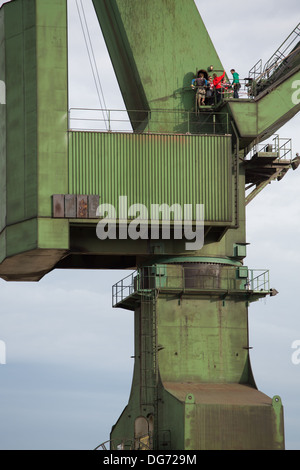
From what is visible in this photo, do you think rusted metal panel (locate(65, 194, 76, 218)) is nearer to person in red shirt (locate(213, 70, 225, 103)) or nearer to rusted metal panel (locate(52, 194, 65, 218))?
rusted metal panel (locate(52, 194, 65, 218))

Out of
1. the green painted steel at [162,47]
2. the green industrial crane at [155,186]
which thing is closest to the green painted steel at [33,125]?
the green industrial crane at [155,186]

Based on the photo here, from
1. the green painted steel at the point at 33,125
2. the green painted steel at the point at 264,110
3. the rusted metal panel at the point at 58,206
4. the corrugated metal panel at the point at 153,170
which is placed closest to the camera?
the rusted metal panel at the point at 58,206

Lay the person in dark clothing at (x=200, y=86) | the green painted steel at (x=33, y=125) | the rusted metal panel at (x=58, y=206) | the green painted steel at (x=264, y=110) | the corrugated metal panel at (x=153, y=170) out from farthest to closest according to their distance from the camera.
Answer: the person in dark clothing at (x=200, y=86), the green painted steel at (x=264, y=110), the corrugated metal panel at (x=153, y=170), the green painted steel at (x=33, y=125), the rusted metal panel at (x=58, y=206)

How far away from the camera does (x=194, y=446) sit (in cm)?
3878

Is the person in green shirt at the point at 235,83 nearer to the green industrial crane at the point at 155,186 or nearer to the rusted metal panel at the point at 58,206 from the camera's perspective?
the green industrial crane at the point at 155,186

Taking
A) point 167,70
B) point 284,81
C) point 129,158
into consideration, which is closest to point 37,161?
point 129,158

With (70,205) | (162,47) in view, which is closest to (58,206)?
(70,205)

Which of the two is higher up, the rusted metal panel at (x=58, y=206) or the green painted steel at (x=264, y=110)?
the green painted steel at (x=264, y=110)

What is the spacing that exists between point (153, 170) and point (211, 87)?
4.79 metres

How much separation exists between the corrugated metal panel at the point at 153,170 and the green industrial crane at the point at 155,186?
0.13ft

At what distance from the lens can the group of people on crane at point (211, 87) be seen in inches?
1764
